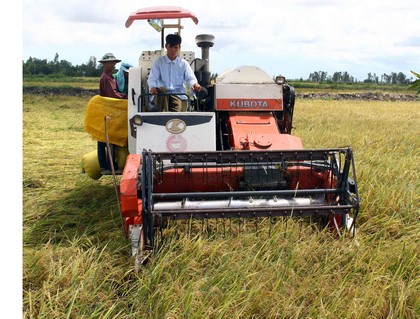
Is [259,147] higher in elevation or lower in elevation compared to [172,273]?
higher

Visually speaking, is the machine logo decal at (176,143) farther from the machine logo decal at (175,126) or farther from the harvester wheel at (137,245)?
the harvester wheel at (137,245)

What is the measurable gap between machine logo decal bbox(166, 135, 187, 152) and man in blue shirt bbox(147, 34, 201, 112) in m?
0.62

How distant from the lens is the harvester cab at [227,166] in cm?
376

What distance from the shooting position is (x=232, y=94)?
215 inches

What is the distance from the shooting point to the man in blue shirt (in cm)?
541

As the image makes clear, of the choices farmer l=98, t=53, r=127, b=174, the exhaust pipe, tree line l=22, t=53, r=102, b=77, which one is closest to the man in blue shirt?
the exhaust pipe

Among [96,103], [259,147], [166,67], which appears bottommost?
[259,147]

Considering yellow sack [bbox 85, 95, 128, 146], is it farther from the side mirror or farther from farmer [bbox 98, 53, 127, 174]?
the side mirror

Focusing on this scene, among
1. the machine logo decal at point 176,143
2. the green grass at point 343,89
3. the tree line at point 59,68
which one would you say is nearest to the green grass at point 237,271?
the machine logo decal at point 176,143

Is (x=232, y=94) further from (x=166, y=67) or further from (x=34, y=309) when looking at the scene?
(x=34, y=309)

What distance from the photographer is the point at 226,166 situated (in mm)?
4121

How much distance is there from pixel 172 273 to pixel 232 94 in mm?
2731

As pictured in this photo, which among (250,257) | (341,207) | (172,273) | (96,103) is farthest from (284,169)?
(96,103)

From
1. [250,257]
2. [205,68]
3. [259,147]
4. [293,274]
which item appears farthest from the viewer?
[205,68]
